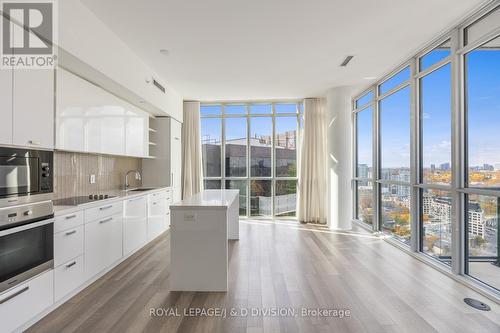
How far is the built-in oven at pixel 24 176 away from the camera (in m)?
1.92

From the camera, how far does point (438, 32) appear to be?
10.5ft

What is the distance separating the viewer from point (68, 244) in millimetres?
2506

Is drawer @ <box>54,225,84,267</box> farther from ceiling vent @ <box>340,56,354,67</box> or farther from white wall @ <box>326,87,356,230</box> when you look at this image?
white wall @ <box>326,87,356,230</box>

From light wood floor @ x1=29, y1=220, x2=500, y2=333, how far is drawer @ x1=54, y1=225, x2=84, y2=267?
46cm

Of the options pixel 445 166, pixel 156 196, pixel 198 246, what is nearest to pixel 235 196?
pixel 198 246

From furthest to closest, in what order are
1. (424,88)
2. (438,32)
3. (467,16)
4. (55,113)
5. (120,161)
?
(120,161), (424,88), (438,32), (467,16), (55,113)

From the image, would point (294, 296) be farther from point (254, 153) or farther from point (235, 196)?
point (254, 153)

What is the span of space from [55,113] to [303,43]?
311 centimetres

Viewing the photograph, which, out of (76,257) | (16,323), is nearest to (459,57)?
(76,257)

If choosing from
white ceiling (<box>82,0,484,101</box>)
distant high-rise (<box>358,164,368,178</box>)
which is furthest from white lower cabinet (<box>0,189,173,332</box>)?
distant high-rise (<box>358,164,368,178</box>)

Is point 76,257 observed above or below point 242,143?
below

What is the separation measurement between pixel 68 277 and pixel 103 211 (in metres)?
0.80

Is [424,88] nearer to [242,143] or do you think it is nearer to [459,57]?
[459,57]

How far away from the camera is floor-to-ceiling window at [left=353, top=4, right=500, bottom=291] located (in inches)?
106
